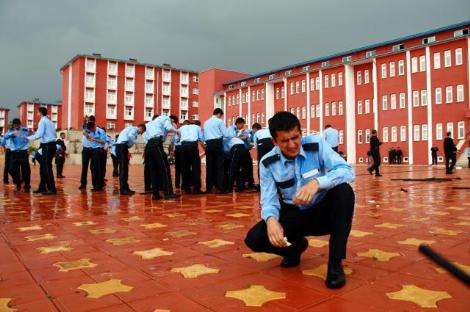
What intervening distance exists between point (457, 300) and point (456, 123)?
37.4 metres

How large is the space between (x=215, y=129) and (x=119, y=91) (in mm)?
60649

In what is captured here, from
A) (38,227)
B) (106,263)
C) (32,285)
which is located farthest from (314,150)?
(38,227)

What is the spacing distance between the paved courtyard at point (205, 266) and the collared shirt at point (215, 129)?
141 inches

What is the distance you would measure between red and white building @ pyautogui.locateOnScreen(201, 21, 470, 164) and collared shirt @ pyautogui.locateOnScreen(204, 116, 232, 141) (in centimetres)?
2285

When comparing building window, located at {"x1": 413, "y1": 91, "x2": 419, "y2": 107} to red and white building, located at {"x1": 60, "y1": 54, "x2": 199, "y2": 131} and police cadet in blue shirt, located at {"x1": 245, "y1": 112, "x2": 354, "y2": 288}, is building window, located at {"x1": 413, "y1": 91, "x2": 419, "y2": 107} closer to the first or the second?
A: police cadet in blue shirt, located at {"x1": 245, "y1": 112, "x2": 354, "y2": 288}

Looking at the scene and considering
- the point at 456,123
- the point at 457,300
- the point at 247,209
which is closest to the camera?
the point at 457,300

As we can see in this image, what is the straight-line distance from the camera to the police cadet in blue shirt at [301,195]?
2.48 m

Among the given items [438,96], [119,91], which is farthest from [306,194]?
[119,91]

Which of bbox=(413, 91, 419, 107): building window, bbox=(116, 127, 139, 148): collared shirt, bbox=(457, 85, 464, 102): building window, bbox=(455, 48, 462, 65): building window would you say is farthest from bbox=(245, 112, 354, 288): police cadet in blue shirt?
bbox=(413, 91, 419, 107): building window

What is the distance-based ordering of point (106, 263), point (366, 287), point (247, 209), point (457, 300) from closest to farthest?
point (457, 300) < point (366, 287) < point (106, 263) < point (247, 209)

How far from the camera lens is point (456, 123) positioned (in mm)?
34562

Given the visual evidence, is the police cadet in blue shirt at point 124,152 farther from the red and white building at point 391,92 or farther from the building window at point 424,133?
the building window at point 424,133

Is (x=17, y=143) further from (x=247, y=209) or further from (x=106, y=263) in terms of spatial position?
(x=106, y=263)

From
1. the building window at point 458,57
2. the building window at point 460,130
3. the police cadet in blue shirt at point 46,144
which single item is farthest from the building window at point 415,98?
the police cadet in blue shirt at point 46,144
